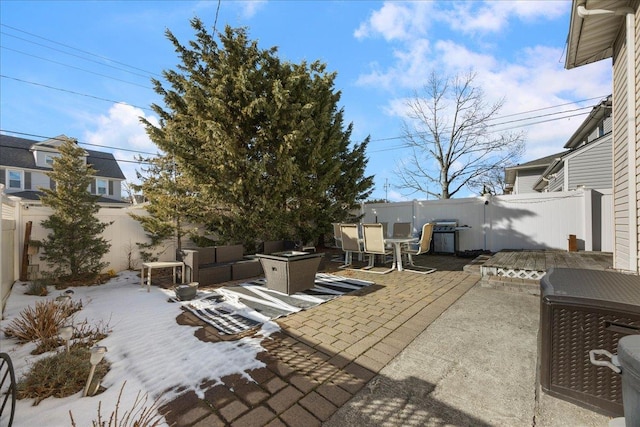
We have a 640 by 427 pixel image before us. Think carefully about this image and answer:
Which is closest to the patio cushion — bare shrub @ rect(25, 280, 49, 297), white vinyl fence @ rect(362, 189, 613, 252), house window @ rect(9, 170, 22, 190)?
bare shrub @ rect(25, 280, 49, 297)

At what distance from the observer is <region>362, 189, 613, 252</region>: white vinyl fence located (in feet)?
25.7

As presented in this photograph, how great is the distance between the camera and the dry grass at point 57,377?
201 cm

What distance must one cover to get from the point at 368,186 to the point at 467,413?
9.48 metres

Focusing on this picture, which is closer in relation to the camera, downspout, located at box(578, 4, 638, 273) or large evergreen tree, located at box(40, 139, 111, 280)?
downspout, located at box(578, 4, 638, 273)

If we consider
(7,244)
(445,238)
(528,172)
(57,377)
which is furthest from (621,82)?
(528,172)

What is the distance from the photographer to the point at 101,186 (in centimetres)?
1867

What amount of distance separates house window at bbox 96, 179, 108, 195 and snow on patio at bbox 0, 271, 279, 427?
17738 millimetres

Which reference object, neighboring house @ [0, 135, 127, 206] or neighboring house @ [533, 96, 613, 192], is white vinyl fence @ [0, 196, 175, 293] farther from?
neighboring house @ [533, 96, 613, 192]

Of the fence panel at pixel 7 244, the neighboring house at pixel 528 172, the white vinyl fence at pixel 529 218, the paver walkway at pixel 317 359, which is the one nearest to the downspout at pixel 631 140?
the paver walkway at pixel 317 359

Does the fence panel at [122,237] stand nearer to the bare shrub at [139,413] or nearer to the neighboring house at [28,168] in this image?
the bare shrub at [139,413]

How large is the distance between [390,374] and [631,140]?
452 centimetres

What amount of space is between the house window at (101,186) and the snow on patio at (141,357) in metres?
17.7

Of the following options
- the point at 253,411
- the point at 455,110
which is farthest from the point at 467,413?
the point at 455,110

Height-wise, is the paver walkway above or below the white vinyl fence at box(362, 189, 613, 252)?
below
